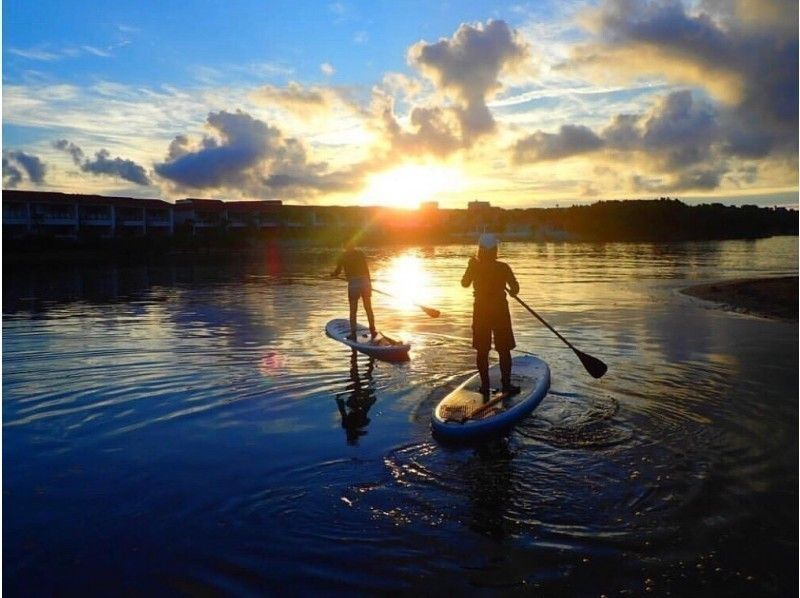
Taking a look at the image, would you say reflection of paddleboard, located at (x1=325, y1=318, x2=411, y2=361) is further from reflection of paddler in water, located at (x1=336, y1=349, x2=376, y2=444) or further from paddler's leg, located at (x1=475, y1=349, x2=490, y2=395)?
paddler's leg, located at (x1=475, y1=349, x2=490, y2=395)

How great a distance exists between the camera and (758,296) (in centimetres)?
2255

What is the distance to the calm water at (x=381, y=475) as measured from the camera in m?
4.86

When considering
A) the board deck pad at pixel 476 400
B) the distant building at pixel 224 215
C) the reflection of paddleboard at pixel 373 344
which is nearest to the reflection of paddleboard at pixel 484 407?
the board deck pad at pixel 476 400

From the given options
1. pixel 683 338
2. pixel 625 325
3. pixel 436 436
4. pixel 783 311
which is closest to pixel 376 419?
pixel 436 436

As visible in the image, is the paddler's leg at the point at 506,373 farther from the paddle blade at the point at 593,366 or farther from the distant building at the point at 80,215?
the distant building at the point at 80,215

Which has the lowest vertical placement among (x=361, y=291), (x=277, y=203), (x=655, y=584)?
(x=655, y=584)

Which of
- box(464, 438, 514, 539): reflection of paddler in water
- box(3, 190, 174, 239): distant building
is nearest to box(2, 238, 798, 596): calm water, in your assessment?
box(464, 438, 514, 539): reflection of paddler in water

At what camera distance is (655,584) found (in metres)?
4.62

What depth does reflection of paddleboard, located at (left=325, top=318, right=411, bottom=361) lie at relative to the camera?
490 inches

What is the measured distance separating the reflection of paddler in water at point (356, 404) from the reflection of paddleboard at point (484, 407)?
0.95m

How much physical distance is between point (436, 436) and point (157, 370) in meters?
5.95

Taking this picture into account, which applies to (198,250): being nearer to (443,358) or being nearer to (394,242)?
(394,242)

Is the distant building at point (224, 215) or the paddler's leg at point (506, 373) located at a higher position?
the distant building at point (224, 215)

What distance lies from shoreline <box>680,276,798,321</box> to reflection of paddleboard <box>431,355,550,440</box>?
1178 cm
